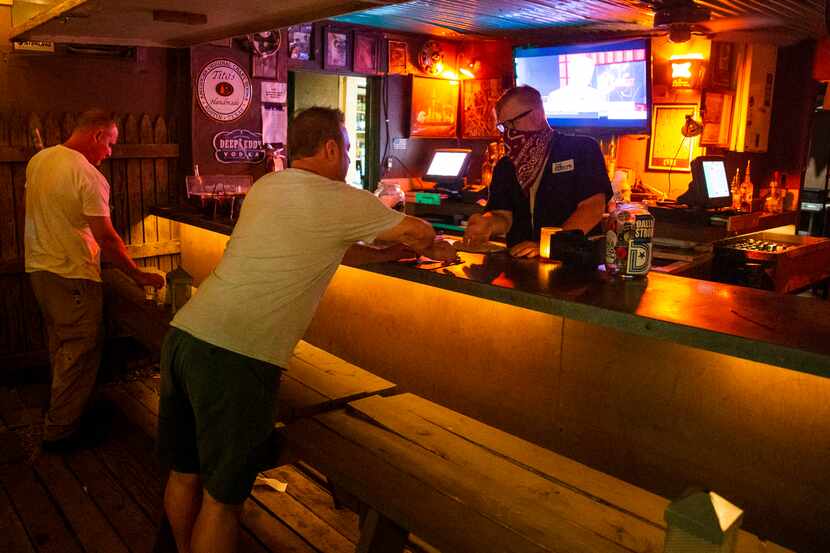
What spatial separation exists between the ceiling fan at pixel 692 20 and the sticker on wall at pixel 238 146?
3142 millimetres

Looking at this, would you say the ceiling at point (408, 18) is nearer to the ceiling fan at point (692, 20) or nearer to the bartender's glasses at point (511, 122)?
the ceiling fan at point (692, 20)

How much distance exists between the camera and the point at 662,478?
2594mm

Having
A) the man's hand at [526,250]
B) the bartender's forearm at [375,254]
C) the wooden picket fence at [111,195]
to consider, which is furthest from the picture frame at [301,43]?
the man's hand at [526,250]

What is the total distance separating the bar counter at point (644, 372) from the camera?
7.10 feet

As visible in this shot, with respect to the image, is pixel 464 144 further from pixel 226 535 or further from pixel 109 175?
pixel 226 535

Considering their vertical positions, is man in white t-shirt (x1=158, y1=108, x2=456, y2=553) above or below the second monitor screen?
below

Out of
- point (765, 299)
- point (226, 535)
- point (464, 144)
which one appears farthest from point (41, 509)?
point (464, 144)

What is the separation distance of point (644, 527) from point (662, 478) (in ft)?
2.02

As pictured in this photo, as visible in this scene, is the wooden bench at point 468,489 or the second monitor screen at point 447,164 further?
the second monitor screen at point 447,164

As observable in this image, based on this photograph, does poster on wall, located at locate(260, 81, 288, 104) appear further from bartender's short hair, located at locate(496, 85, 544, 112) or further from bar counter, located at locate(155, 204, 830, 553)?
bartender's short hair, located at locate(496, 85, 544, 112)

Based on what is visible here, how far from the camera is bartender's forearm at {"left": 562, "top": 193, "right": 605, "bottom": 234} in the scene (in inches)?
134

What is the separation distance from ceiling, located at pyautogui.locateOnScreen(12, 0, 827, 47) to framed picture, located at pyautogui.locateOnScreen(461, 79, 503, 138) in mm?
505

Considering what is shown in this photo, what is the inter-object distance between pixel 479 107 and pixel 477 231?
4.30 meters

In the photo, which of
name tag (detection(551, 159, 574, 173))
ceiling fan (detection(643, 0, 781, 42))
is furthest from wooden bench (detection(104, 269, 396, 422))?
ceiling fan (detection(643, 0, 781, 42))
